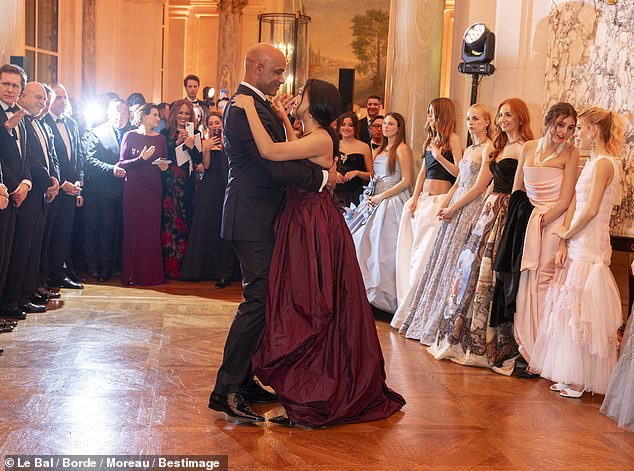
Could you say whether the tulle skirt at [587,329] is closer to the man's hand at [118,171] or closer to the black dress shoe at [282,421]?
the black dress shoe at [282,421]

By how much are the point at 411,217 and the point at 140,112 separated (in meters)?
3.01

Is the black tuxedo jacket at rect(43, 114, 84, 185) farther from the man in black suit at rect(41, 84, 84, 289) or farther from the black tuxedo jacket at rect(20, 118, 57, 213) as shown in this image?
the black tuxedo jacket at rect(20, 118, 57, 213)

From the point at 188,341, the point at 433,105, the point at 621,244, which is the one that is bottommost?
the point at 188,341

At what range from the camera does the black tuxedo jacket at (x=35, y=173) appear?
6445mm

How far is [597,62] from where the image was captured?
6477mm

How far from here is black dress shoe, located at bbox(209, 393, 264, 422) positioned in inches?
163

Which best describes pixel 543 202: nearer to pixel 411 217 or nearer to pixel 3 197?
pixel 411 217

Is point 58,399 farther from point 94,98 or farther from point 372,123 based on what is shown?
point 94,98

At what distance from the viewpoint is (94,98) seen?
471 inches

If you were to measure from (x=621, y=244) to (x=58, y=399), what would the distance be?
3898 millimetres

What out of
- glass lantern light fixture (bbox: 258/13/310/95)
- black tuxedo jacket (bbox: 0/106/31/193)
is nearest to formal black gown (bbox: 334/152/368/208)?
black tuxedo jacket (bbox: 0/106/31/193)

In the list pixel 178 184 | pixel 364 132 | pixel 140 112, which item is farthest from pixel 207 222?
pixel 364 132

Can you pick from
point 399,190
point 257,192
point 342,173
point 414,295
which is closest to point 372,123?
point 342,173
